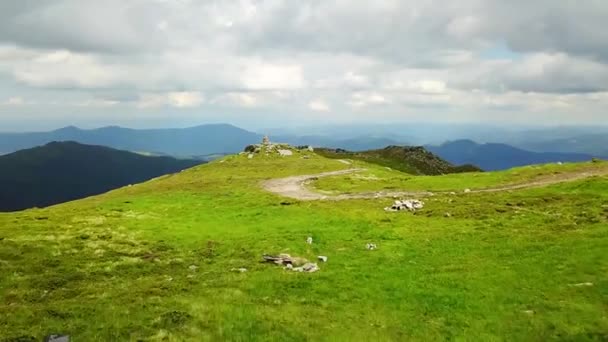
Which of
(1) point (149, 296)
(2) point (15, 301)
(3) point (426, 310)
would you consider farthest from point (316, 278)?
(2) point (15, 301)

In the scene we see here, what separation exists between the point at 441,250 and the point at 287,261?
1317 cm

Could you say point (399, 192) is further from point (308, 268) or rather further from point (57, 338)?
point (57, 338)

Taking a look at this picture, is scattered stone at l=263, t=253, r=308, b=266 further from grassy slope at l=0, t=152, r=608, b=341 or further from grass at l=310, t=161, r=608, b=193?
grass at l=310, t=161, r=608, b=193

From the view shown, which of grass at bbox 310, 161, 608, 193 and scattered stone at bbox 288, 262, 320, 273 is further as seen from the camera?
grass at bbox 310, 161, 608, 193

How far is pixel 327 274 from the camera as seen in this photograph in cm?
3516

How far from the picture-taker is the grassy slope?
2566cm

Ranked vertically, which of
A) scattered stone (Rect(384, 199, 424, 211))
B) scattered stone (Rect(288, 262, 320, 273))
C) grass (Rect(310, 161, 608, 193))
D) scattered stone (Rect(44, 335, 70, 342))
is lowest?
scattered stone (Rect(44, 335, 70, 342))

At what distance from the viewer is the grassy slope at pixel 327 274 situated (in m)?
25.7

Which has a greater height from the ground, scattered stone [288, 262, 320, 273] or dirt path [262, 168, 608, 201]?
dirt path [262, 168, 608, 201]

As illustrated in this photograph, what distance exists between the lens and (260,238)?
4784 centimetres

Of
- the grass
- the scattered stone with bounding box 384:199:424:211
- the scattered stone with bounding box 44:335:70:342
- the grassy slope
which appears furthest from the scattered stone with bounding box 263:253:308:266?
the grass

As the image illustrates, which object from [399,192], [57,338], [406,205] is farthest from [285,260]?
[399,192]

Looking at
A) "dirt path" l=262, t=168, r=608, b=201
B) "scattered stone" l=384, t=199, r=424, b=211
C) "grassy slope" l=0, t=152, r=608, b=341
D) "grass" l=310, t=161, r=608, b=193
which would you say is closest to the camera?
"grassy slope" l=0, t=152, r=608, b=341

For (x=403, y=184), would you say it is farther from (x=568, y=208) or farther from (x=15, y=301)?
(x=15, y=301)
